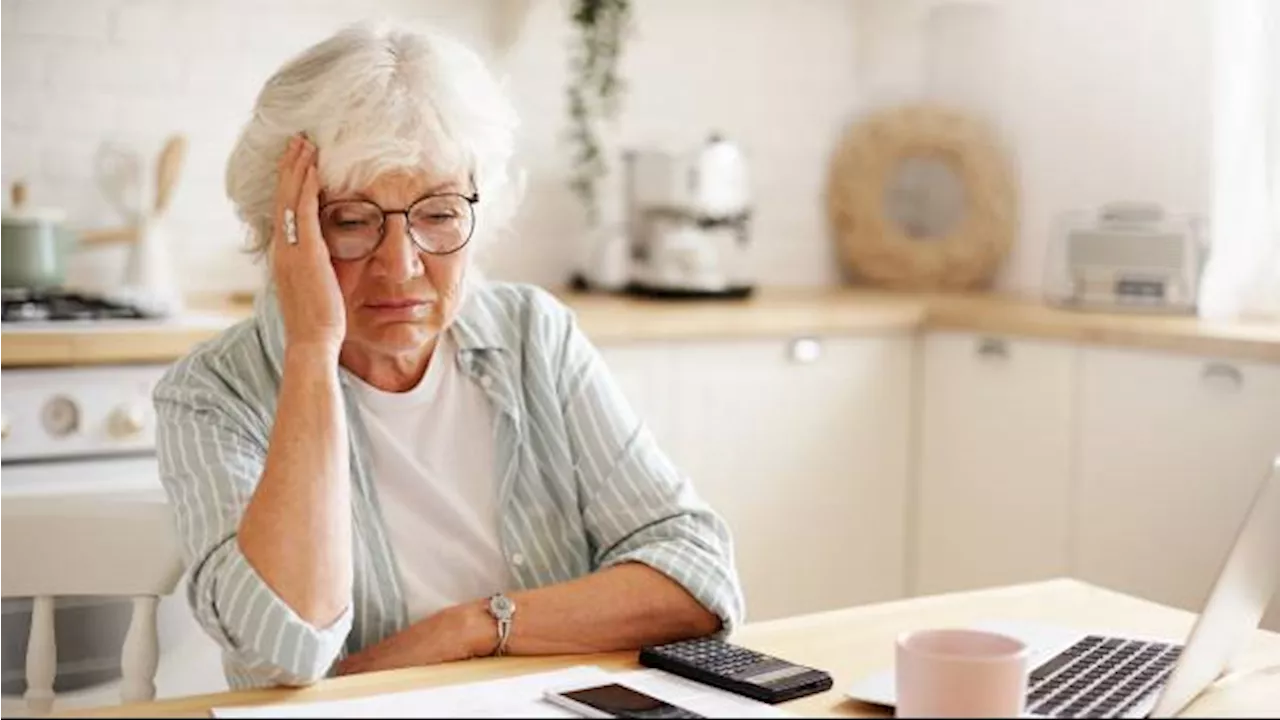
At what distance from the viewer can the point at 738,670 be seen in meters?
1.40

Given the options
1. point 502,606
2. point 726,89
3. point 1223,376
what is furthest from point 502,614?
point 726,89

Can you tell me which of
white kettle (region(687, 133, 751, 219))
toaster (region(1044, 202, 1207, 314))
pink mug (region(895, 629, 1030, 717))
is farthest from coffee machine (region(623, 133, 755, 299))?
pink mug (region(895, 629, 1030, 717))

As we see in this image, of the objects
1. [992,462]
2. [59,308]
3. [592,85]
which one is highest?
[592,85]

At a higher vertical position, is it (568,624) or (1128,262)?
(1128,262)

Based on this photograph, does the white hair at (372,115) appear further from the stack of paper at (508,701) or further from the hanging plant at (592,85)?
the hanging plant at (592,85)

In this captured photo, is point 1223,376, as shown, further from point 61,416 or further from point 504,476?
point 61,416

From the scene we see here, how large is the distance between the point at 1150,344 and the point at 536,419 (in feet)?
5.28

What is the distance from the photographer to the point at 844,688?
1391 millimetres

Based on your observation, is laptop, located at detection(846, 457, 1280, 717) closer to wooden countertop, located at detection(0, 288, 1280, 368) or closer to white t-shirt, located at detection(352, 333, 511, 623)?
white t-shirt, located at detection(352, 333, 511, 623)

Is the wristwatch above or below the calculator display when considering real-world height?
below

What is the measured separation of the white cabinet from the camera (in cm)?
328

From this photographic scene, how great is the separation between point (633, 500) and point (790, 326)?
159 cm

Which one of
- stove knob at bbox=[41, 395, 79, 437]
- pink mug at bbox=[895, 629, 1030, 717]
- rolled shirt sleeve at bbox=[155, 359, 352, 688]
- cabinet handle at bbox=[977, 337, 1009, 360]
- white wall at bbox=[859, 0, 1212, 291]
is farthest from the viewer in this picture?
white wall at bbox=[859, 0, 1212, 291]

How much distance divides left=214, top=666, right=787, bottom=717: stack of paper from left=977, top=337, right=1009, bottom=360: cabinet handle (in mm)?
2105
